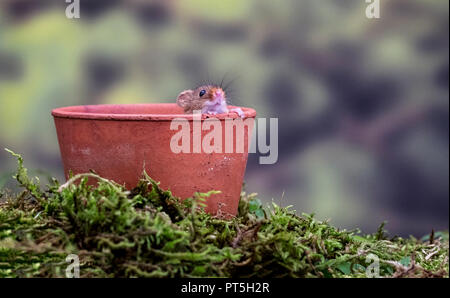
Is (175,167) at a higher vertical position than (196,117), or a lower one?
lower

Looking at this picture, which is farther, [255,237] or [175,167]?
[175,167]

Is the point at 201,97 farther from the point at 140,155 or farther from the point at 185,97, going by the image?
the point at 140,155

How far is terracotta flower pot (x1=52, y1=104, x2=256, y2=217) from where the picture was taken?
7.06 ft

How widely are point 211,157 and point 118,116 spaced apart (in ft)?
1.32

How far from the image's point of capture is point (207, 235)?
75.7 inches

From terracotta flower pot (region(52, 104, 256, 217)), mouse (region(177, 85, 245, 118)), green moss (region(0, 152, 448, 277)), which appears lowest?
green moss (region(0, 152, 448, 277))

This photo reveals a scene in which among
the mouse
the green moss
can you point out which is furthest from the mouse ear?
the green moss

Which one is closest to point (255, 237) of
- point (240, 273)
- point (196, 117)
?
point (240, 273)

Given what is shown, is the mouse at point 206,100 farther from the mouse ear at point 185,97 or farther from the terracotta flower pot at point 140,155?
the terracotta flower pot at point 140,155

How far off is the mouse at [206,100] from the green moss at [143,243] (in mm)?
540

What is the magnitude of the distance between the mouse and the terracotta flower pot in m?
0.16

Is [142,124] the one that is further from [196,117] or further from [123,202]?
[123,202]

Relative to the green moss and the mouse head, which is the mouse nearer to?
the mouse head
